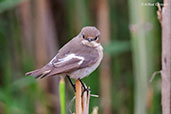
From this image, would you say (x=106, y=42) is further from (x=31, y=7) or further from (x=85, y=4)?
(x=31, y=7)

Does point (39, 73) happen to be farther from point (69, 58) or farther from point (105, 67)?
point (105, 67)

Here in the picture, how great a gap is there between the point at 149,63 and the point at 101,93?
0.56 meters

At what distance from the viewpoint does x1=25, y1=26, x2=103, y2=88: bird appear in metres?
1.39

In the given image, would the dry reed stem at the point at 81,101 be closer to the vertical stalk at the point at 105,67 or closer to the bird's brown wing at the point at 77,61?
the bird's brown wing at the point at 77,61

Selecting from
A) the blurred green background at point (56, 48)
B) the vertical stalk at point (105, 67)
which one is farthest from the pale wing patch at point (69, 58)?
the vertical stalk at point (105, 67)

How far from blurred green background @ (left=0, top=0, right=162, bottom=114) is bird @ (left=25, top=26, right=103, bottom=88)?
0.66 meters

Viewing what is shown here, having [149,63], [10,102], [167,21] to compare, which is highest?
[167,21]

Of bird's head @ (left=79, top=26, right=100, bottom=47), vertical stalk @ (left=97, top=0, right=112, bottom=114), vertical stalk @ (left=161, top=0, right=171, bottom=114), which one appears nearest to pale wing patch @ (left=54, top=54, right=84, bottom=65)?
bird's head @ (left=79, top=26, right=100, bottom=47)

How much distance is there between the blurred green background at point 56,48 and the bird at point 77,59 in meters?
0.66

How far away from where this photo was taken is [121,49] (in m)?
2.23

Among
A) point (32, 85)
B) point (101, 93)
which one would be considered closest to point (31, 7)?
point (32, 85)

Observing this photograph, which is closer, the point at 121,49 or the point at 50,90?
the point at 121,49

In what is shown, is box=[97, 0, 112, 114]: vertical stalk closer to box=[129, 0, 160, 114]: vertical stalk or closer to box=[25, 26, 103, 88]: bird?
box=[129, 0, 160, 114]: vertical stalk

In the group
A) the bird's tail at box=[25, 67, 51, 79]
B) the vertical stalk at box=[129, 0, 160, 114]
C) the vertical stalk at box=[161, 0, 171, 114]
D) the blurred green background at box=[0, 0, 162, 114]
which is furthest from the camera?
the blurred green background at box=[0, 0, 162, 114]
